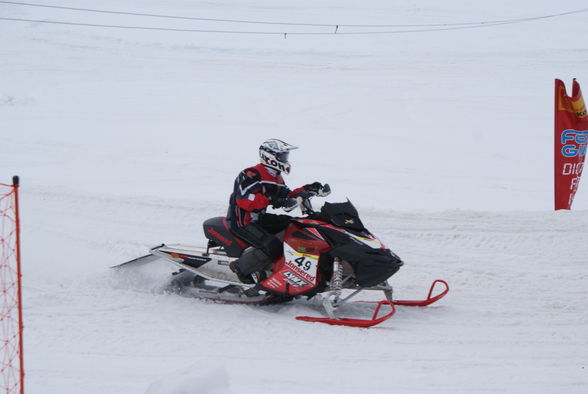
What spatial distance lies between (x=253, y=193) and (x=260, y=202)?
0.13 m

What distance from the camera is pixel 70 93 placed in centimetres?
1620

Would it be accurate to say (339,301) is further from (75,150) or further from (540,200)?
(75,150)

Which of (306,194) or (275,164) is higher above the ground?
(275,164)

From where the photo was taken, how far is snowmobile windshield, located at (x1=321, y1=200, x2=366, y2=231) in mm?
6027

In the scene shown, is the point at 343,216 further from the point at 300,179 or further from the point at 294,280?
the point at 300,179

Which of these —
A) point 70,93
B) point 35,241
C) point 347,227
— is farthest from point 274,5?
point 347,227

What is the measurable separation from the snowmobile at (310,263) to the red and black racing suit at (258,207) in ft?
0.43

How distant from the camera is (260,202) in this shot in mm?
5992

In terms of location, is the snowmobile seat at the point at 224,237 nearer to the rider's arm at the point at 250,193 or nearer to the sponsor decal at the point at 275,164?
the rider's arm at the point at 250,193

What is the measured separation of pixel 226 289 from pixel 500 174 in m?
7.37

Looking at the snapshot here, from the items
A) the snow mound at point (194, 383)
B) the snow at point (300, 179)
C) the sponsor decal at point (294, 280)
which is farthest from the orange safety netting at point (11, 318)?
the sponsor decal at point (294, 280)

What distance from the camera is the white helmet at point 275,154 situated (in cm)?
609

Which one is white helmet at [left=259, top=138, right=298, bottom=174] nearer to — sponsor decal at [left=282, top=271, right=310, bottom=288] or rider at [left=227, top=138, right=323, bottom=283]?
rider at [left=227, top=138, right=323, bottom=283]

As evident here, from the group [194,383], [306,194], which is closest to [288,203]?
[306,194]
